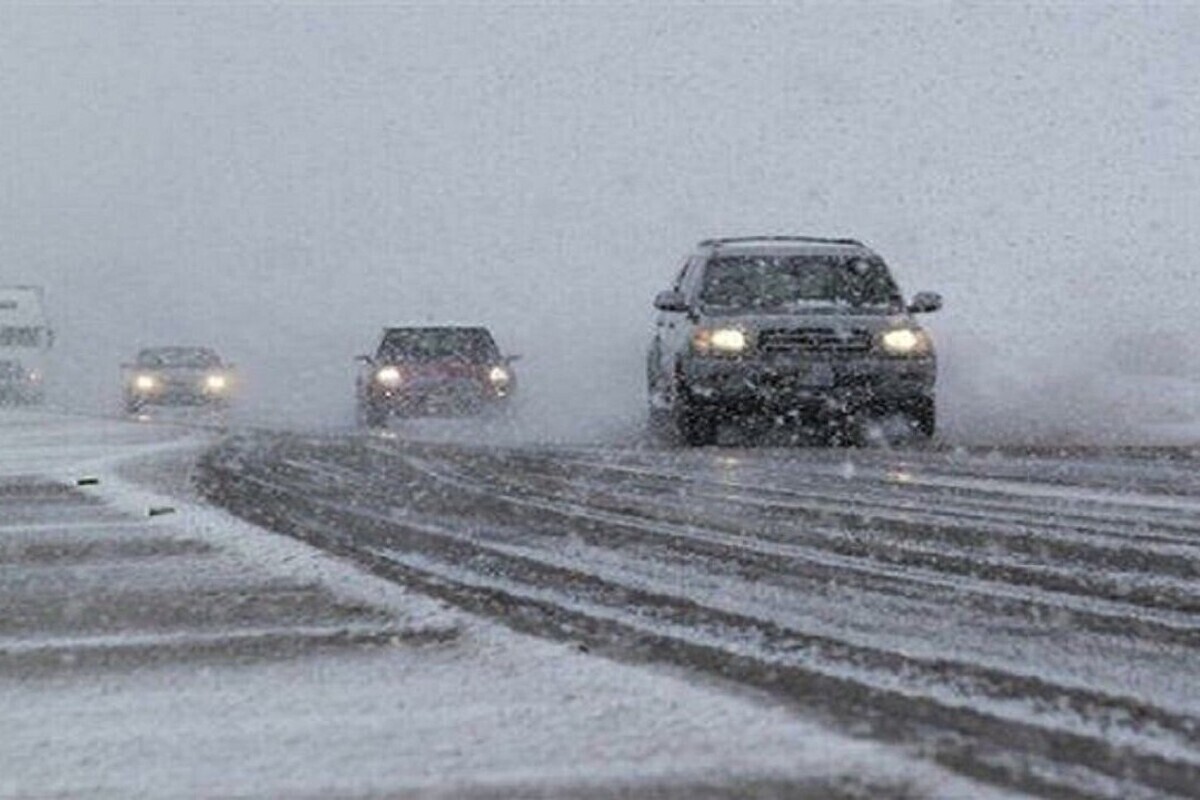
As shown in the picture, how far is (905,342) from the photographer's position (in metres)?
14.8

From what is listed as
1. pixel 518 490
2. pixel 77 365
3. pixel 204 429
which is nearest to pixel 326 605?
pixel 518 490

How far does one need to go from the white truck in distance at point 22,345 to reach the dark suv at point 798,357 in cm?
3347

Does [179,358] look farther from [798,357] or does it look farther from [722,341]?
[798,357]

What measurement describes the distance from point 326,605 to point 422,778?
2165mm

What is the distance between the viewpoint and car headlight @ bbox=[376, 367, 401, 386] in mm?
21938

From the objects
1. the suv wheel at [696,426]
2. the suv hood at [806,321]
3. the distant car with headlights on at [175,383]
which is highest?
the suv hood at [806,321]

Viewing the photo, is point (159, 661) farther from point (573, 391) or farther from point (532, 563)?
point (573, 391)

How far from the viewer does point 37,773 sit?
3.16 meters

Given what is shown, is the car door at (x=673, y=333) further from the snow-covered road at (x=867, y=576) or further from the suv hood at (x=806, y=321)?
the snow-covered road at (x=867, y=576)

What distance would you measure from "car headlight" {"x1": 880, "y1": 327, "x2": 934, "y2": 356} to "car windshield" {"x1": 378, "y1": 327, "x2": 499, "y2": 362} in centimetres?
873

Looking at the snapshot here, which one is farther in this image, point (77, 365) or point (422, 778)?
point (77, 365)

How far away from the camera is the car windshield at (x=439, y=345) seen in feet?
74.6

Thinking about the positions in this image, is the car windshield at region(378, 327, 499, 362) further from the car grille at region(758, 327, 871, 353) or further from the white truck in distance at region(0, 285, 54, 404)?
the white truck in distance at region(0, 285, 54, 404)

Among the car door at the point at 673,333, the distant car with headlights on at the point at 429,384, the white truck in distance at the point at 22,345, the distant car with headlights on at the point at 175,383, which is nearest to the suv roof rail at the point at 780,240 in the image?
the car door at the point at 673,333
